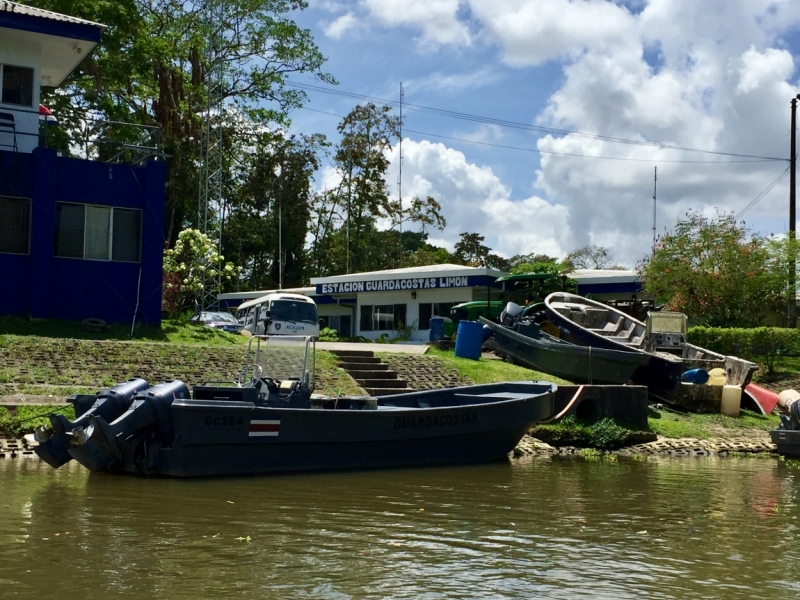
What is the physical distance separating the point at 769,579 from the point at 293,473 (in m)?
6.89

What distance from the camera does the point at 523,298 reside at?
1310 inches

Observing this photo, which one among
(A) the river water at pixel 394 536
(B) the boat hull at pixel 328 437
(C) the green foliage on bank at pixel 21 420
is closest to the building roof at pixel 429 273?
(B) the boat hull at pixel 328 437

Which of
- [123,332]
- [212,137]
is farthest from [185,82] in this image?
[123,332]

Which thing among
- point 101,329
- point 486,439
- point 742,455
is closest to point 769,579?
point 486,439

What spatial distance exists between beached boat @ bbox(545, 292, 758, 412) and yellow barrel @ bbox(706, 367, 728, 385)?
78 mm

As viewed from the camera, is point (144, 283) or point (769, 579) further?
point (144, 283)

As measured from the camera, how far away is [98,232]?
76.1 feet

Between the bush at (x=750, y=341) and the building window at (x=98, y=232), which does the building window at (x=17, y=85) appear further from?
the bush at (x=750, y=341)

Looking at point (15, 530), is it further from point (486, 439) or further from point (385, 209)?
point (385, 209)

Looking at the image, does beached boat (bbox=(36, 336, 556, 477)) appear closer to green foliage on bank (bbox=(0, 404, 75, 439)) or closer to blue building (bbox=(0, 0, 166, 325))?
green foliage on bank (bbox=(0, 404, 75, 439))

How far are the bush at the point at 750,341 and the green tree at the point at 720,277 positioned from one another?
3.87m

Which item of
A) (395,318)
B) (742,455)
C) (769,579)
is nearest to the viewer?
(769,579)

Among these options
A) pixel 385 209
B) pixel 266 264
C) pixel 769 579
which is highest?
pixel 385 209

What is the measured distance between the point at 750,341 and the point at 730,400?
6.27 meters
